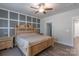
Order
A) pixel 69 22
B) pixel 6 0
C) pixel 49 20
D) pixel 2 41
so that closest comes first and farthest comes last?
pixel 6 0
pixel 49 20
pixel 69 22
pixel 2 41

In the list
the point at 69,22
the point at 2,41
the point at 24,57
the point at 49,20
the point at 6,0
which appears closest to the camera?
the point at 6,0

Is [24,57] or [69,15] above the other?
[69,15]

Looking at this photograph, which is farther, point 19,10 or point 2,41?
point 2,41

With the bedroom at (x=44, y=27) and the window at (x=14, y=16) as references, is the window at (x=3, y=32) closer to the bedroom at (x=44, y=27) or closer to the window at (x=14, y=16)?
the bedroom at (x=44, y=27)

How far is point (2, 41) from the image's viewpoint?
283 centimetres

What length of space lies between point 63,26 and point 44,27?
2.17 feet

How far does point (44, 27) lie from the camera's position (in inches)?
89.4

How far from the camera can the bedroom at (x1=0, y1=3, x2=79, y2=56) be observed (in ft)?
7.22

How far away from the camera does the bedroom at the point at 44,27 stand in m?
2.20

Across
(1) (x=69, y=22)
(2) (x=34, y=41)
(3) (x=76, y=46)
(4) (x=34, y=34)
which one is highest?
(1) (x=69, y=22)

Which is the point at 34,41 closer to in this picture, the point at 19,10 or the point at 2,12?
the point at 19,10

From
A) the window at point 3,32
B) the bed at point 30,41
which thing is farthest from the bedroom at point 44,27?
the window at point 3,32

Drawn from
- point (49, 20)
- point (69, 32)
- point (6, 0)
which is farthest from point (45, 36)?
point (6, 0)

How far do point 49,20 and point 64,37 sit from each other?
78cm
